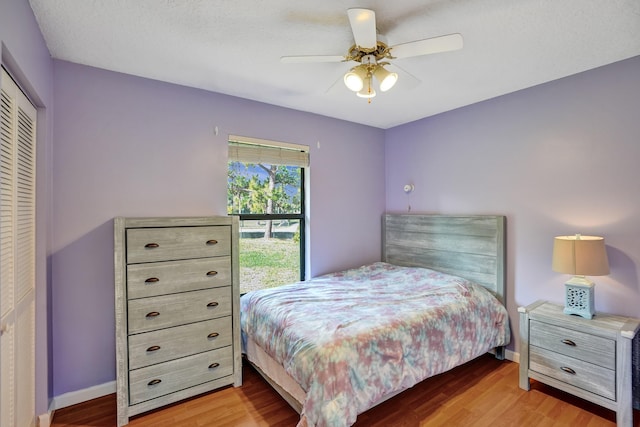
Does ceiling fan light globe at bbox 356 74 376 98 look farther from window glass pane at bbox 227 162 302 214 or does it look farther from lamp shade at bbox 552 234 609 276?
lamp shade at bbox 552 234 609 276

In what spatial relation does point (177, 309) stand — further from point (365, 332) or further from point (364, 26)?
point (364, 26)

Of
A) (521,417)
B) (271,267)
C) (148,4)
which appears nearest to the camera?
(148,4)

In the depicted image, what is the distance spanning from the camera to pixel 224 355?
237 cm

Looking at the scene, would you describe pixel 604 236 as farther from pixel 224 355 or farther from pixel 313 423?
pixel 224 355

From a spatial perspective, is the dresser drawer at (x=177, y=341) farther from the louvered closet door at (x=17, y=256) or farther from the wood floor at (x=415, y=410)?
the louvered closet door at (x=17, y=256)

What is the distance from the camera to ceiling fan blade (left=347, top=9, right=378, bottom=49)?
1418 mm

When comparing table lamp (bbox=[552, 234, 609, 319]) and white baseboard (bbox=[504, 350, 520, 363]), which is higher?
table lamp (bbox=[552, 234, 609, 319])

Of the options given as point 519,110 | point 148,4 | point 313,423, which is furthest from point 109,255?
point 519,110

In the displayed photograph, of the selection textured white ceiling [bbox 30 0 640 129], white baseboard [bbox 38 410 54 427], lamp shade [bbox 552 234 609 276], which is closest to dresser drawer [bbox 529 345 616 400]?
lamp shade [bbox 552 234 609 276]

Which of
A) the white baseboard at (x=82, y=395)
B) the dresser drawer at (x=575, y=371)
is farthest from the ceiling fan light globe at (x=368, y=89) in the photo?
the white baseboard at (x=82, y=395)

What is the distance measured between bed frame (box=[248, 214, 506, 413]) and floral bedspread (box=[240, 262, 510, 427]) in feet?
0.56

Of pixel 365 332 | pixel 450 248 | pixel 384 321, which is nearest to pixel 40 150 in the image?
pixel 365 332

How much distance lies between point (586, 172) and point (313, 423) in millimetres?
2644

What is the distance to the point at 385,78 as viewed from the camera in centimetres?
188
